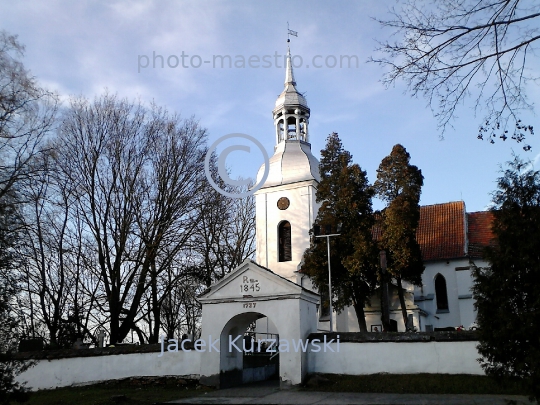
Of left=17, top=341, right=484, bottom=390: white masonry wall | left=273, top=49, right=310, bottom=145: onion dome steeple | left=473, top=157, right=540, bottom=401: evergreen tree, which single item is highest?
left=273, top=49, right=310, bottom=145: onion dome steeple

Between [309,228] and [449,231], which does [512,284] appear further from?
[449,231]

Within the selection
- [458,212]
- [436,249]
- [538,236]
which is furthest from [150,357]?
[458,212]

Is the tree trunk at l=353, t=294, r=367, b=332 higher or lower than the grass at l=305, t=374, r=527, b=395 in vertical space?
higher

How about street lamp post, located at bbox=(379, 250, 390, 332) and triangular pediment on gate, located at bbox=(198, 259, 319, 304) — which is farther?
street lamp post, located at bbox=(379, 250, 390, 332)

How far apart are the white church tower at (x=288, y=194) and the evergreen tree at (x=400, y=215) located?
6.11m

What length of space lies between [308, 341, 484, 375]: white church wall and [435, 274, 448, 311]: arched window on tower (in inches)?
717

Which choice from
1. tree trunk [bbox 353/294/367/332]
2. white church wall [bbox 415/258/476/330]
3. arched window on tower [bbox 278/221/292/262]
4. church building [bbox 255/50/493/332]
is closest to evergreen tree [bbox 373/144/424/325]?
tree trunk [bbox 353/294/367/332]

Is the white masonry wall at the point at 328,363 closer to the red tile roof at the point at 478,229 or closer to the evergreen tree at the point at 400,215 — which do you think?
the evergreen tree at the point at 400,215

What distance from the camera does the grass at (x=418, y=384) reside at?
13367mm

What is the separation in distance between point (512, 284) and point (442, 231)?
83.0ft

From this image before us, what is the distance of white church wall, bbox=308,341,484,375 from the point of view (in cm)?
1476

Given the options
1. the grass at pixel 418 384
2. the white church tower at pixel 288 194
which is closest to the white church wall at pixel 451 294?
the white church tower at pixel 288 194

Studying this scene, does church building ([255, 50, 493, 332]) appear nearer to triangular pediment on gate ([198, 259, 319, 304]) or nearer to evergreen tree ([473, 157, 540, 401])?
triangular pediment on gate ([198, 259, 319, 304])

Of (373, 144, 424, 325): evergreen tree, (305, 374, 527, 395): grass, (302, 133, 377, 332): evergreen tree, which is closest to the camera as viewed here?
(305, 374, 527, 395): grass
